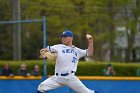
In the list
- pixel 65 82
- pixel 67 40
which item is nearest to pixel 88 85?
pixel 65 82

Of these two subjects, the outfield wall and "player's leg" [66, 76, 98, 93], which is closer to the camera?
"player's leg" [66, 76, 98, 93]

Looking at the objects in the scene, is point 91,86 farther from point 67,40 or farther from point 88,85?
point 67,40

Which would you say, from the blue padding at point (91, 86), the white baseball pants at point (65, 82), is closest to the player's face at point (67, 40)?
the white baseball pants at point (65, 82)

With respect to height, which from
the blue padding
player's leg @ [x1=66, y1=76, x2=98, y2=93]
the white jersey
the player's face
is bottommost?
the blue padding

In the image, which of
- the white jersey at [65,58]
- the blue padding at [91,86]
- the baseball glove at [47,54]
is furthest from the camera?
the blue padding at [91,86]

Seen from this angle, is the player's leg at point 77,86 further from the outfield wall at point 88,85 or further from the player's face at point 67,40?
the outfield wall at point 88,85

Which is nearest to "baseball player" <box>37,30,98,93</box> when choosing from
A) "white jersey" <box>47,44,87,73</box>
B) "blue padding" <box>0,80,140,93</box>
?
"white jersey" <box>47,44,87,73</box>

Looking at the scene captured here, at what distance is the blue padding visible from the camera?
15.5 metres

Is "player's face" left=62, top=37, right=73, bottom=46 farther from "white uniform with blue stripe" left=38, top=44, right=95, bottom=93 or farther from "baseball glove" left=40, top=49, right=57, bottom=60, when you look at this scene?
"baseball glove" left=40, top=49, right=57, bottom=60

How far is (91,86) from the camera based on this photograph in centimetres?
1585

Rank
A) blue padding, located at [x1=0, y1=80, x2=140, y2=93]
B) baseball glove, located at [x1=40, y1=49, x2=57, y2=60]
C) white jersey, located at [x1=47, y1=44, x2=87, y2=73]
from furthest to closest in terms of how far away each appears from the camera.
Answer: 1. blue padding, located at [x1=0, y1=80, x2=140, y2=93]
2. baseball glove, located at [x1=40, y1=49, x2=57, y2=60]
3. white jersey, located at [x1=47, y1=44, x2=87, y2=73]

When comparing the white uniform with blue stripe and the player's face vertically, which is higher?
the player's face

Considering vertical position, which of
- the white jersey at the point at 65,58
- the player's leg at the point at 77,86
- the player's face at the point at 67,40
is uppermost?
the player's face at the point at 67,40

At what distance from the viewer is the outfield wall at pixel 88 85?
15531mm
